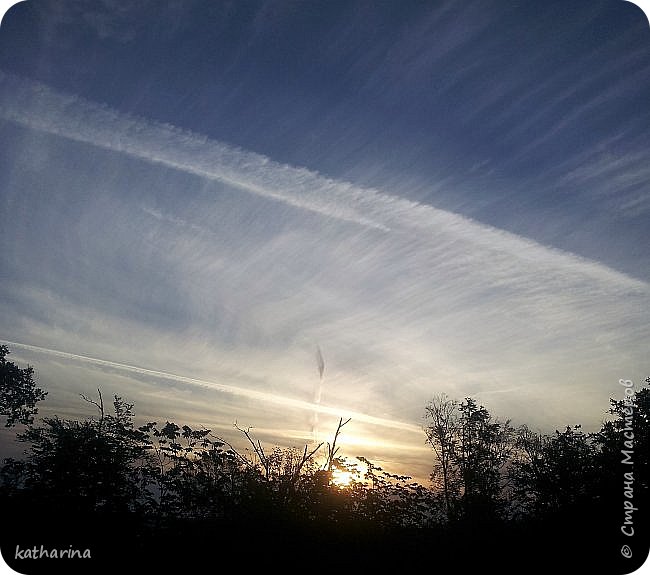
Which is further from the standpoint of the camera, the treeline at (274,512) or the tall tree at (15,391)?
the tall tree at (15,391)

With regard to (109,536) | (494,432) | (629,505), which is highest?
(494,432)

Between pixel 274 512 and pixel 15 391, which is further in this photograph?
pixel 15 391

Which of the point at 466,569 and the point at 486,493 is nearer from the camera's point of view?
the point at 466,569

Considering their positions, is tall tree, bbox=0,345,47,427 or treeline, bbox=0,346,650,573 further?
tall tree, bbox=0,345,47,427

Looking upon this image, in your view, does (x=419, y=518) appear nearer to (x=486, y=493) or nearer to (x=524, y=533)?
(x=524, y=533)

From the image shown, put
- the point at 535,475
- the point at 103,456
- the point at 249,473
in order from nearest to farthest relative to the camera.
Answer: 1. the point at 249,473
2. the point at 103,456
3. the point at 535,475

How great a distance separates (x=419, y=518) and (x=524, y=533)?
2.10 metres

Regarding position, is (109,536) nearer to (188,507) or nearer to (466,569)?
(188,507)

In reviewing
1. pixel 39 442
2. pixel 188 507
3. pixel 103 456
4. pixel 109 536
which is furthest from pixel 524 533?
pixel 39 442

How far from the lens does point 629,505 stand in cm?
826

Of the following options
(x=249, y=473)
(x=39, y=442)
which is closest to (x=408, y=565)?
(x=249, y=473)

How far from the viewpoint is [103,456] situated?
11.0 m

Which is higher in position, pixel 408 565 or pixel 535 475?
pixel 535 475

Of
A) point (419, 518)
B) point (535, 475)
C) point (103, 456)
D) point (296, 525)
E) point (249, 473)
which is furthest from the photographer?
point (535, 475)
